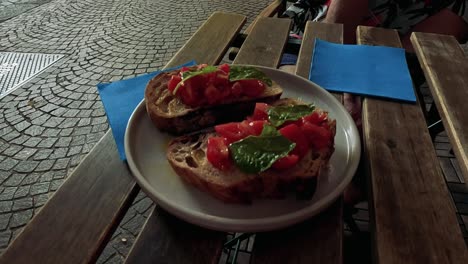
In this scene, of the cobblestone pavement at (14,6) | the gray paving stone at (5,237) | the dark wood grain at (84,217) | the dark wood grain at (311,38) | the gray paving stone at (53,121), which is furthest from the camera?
the cobblestone pavement at (14,6)

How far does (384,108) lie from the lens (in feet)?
4.00

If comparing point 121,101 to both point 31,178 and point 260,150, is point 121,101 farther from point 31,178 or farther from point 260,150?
point 31,178

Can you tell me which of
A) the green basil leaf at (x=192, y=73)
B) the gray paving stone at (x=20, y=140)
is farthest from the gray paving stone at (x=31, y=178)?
the green basil leaf at (x=192, y=73)

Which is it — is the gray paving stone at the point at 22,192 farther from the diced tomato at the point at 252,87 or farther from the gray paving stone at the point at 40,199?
the diced tomato at the point at 252,87

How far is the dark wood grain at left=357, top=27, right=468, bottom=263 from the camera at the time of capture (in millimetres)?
757

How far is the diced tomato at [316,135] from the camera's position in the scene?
34.9 inches

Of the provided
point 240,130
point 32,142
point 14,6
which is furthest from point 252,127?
point 14,6

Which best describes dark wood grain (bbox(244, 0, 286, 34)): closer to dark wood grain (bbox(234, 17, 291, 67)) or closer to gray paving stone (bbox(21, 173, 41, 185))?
dark wood grain (bbox(234, 17, 291, 67))

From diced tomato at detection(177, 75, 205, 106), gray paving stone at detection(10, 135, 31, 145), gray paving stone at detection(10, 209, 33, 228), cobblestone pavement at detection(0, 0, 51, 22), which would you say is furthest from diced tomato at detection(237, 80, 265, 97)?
cobblestone pavement at detection(0, 0, 51, 22)

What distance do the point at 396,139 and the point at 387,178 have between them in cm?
20

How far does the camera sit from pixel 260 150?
31.1 inches

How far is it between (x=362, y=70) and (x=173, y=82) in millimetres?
779

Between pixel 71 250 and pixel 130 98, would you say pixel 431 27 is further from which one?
pixel 71 250

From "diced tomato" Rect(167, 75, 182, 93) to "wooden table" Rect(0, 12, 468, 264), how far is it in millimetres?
255
